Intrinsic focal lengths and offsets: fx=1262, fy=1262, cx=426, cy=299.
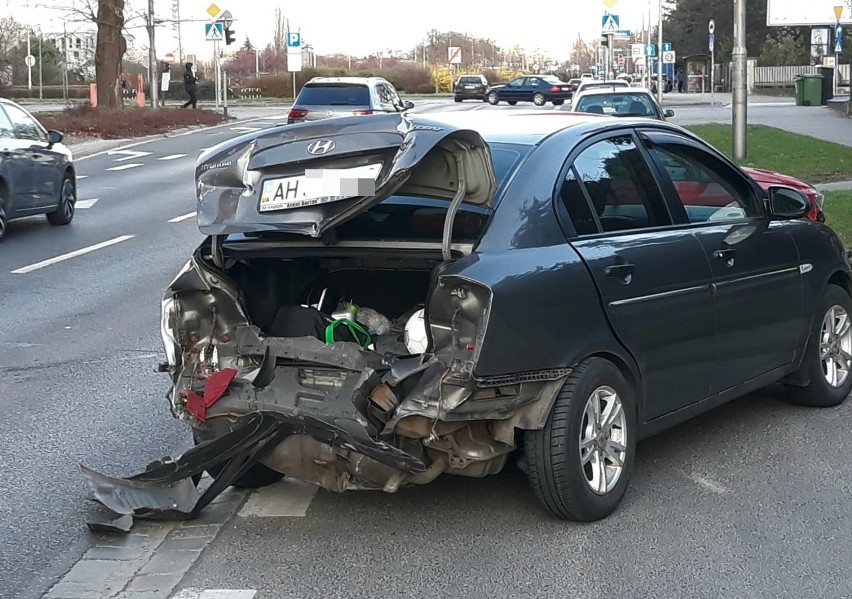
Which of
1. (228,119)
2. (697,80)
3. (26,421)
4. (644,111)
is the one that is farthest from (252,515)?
(697,80)

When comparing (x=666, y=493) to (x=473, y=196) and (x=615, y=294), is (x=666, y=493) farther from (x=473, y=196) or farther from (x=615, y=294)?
(x=473, y=196)

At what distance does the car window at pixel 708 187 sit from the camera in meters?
6.39

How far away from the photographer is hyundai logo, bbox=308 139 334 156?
5149 mm

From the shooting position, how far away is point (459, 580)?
4746 mm

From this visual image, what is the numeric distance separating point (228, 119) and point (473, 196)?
4137 cm

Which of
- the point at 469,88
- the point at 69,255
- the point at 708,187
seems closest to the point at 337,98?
the point at 69,255

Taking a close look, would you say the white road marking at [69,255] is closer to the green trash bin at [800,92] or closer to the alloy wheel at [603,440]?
the alloy wheel at [603,440]

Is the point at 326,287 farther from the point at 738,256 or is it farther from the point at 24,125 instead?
the point at 24,125

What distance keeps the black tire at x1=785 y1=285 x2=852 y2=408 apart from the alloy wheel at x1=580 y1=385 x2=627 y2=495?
1986 mm

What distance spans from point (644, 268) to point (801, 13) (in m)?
40.0

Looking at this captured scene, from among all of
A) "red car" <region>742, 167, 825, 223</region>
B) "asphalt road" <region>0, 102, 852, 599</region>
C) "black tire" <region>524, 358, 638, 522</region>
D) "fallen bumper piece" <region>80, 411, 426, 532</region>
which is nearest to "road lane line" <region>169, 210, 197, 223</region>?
"red car" <region>742, 167, 825, 223</region>

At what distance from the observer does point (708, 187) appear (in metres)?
6.79

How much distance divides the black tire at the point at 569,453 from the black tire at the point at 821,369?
209 cm

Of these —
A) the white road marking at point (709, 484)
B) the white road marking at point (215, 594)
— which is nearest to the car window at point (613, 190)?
the white road marking at point (709, 484)
